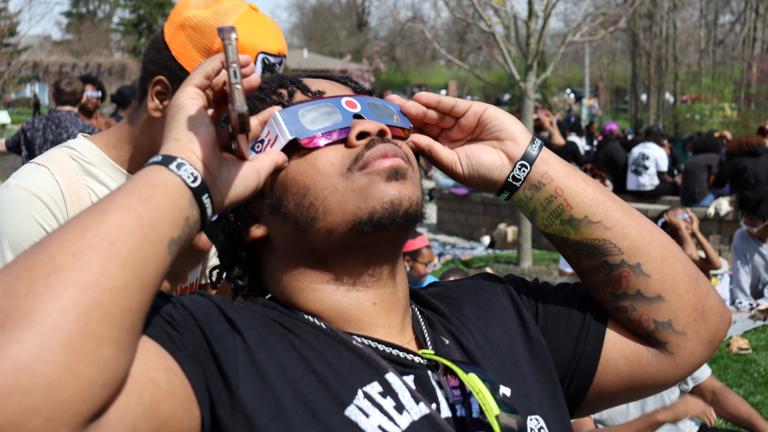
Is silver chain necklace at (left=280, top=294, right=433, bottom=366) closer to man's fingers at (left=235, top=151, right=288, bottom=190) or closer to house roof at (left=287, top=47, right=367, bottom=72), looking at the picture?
man's fingers at (left=235, top=151, right=288, bottom=190)

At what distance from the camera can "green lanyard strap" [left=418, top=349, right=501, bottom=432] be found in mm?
2096

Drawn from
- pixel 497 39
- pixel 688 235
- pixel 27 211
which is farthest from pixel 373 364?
pixel 497 39

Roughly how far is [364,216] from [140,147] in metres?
0.99

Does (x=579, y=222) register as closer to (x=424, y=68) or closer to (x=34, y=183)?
(x=34, y=183)

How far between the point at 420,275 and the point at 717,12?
27094 mm

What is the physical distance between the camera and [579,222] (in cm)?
260

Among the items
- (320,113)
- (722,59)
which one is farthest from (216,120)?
(722,59)

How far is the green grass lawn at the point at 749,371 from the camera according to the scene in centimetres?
625

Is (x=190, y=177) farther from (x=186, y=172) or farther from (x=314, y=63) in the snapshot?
(x=314, y=63)

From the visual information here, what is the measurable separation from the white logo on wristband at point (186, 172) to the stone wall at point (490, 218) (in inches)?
432

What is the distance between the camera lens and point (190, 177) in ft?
6.28

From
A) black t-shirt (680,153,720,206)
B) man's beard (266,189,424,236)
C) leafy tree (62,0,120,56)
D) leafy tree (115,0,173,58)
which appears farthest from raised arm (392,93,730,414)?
leafy tree (115,0,173,58)

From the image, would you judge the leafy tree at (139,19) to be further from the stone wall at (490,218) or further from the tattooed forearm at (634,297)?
the tattooed forearm at (634,297)

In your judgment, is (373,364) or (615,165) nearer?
(373,364)
